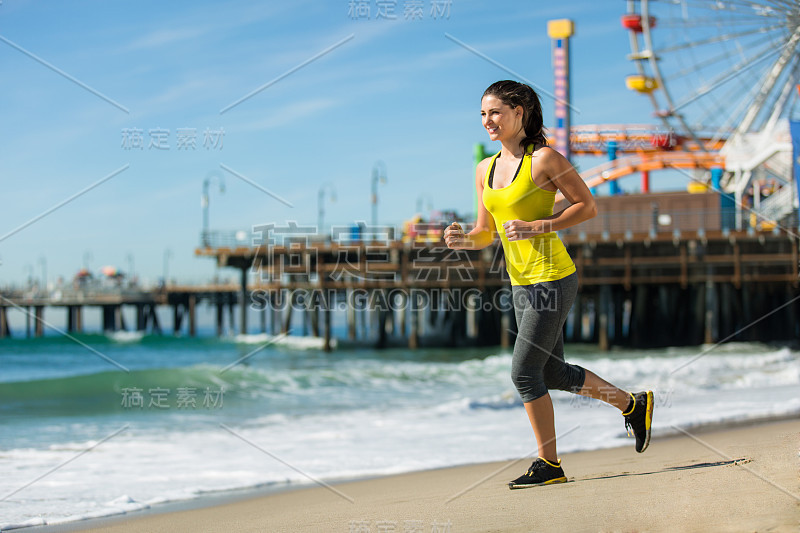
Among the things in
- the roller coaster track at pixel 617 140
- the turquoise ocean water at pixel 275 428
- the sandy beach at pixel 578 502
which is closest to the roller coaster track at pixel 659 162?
the roller coaster track at pixel 617 140

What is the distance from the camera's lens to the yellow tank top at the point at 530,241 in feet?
10.7

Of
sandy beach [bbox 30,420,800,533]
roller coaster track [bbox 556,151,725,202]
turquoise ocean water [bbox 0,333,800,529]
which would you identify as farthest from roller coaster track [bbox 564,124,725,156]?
sandy beach [bbox 30,420,800,533]

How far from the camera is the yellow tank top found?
3.25 meters

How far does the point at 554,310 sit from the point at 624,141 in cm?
3755

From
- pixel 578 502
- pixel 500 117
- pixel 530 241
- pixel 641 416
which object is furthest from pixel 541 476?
pixel 500 117

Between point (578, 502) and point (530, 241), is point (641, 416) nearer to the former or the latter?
point (578, 502)

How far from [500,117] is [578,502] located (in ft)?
5.02

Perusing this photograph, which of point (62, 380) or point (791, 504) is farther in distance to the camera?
point (62, 380)

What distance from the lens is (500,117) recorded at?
3295 mm

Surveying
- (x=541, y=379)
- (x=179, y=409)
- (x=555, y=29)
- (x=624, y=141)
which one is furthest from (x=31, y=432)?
(x=624, y=141)

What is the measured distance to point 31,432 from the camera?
8688 mm

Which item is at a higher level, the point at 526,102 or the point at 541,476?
the point at 526,102

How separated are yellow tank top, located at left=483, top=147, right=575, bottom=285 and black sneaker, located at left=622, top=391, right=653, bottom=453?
74cm

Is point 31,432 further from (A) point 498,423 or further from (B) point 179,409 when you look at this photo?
(A) point 498,423
